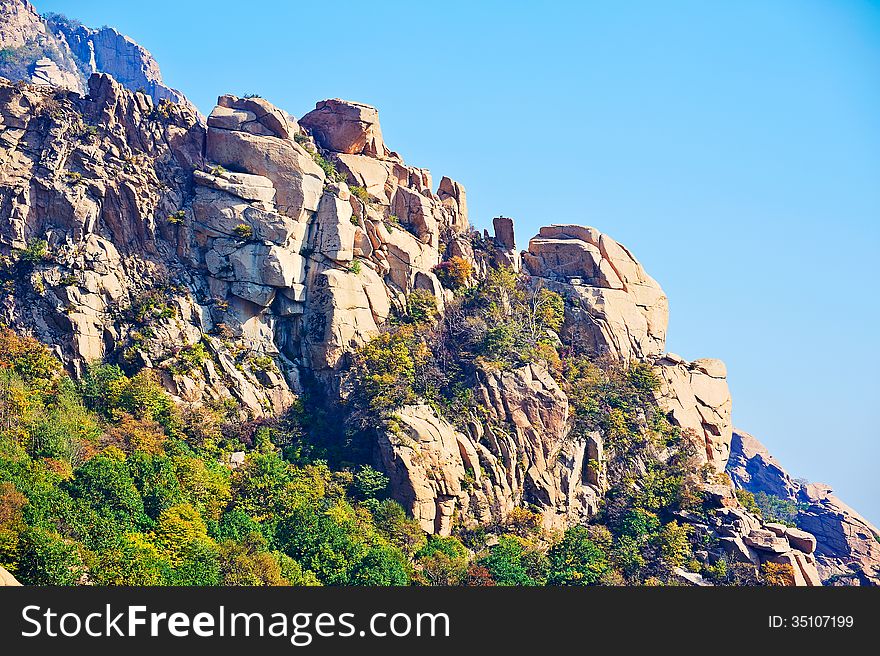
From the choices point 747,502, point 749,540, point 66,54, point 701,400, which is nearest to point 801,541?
point 749,540

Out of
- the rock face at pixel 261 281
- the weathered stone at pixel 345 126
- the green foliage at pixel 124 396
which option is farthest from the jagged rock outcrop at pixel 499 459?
the weathered stone at pixel 345 126

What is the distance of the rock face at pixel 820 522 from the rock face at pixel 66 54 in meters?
71.5

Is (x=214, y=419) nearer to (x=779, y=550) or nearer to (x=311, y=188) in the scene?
(x=311, y=188)

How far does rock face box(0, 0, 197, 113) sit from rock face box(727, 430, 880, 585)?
71.5 meters

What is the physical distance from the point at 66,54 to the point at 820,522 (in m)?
101

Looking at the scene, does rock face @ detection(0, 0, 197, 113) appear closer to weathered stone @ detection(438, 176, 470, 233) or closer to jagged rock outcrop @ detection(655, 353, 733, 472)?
weathered stone @ detection(438, 176, 470, 233)

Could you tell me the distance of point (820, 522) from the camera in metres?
84.6

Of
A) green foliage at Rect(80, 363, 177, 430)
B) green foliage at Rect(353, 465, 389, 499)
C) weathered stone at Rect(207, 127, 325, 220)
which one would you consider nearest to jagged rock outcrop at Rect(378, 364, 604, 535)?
green foliage at Rect(353, 465, 389, 499)

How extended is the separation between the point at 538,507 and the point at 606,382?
9404 millimetres

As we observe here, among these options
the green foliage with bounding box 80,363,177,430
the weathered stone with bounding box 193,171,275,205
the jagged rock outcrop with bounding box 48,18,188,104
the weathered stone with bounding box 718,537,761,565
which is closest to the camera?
the green foliage with bounding box 80,363,177,430

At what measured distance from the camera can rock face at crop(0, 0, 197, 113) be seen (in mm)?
122438

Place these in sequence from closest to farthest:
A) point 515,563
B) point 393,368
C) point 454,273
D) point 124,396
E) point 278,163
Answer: point 515,563 < point 124,396 < point 393,368 < point 278,163 < point 454,273

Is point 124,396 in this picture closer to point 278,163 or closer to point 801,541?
point 278,163

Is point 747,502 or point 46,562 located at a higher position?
point 747,502
